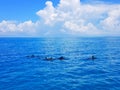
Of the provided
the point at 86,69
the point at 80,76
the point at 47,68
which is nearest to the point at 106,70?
the point at 86,69

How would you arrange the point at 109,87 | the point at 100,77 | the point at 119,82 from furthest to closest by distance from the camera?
the point at 100,77 → the point at 119,82 → the point at 109,87

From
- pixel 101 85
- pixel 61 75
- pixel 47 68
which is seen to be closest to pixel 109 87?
pixel 101 85

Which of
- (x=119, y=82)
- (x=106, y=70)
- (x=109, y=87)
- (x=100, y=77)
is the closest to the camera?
(x=109, y=87)

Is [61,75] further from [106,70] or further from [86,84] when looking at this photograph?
[106,70]

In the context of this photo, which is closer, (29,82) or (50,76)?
(29,82)

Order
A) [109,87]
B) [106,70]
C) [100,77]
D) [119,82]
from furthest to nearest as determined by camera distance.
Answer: [106,70]
[100,77]
[119,82]
[109,87]

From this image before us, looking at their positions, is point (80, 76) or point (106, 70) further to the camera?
point (106, 70)

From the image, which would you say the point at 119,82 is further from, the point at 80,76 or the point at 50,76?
the point at 50,76

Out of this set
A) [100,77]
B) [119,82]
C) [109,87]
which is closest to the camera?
[109,87]

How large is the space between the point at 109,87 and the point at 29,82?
1459 centimetres

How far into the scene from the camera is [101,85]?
30625mm

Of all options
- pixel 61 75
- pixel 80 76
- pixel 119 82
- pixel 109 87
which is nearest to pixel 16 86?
pixel 61 75

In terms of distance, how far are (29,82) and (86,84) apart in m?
10.7

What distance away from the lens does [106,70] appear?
42344 mm
